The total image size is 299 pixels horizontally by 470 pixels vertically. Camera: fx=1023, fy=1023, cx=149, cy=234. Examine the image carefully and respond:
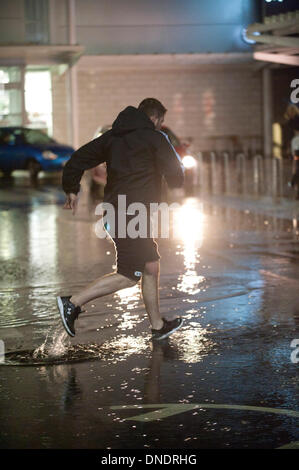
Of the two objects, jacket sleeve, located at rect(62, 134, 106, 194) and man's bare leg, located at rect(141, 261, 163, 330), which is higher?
jacket sleeve, located at rect(62, 134, 106, 194)

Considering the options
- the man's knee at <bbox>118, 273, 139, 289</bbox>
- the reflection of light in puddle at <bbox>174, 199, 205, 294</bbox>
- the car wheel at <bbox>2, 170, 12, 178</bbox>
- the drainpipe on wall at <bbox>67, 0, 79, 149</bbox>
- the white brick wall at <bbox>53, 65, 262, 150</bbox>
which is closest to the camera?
the man's knee at <bbox>118, 273, 139, 289</bbox>

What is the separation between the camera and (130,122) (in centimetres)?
765

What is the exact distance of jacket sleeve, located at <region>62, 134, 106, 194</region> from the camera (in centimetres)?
764

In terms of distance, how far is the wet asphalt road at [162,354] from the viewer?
5348 mm

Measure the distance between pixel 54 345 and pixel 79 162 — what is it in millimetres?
1370

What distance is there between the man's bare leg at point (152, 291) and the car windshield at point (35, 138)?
70.9 ft

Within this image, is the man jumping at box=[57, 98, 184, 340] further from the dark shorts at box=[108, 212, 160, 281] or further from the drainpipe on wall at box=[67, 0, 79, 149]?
the drainpipe on wall at box=[67, 0, 79, 149]

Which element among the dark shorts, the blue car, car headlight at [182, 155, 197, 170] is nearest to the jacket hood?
the dark shorts

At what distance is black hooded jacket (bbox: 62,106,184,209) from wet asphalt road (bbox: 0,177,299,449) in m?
1.14

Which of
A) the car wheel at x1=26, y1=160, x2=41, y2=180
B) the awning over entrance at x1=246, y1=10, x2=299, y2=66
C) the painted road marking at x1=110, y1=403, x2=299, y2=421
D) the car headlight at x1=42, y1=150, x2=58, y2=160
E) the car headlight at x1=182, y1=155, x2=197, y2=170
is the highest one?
the awning over entrance at x1=246, y1=10, x2=299, y2=66

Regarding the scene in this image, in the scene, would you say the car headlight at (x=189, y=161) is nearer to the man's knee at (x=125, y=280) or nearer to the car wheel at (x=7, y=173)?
the car wheel at (x=7, y=173)

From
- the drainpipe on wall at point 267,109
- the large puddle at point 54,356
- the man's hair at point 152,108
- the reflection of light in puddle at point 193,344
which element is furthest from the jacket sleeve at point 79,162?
the drainpipe on wall at point 267,109

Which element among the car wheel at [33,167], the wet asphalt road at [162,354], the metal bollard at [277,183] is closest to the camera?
the wet asphalt road at [162,354]

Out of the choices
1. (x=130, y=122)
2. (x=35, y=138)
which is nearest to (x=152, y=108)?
(x=130, y=122)
